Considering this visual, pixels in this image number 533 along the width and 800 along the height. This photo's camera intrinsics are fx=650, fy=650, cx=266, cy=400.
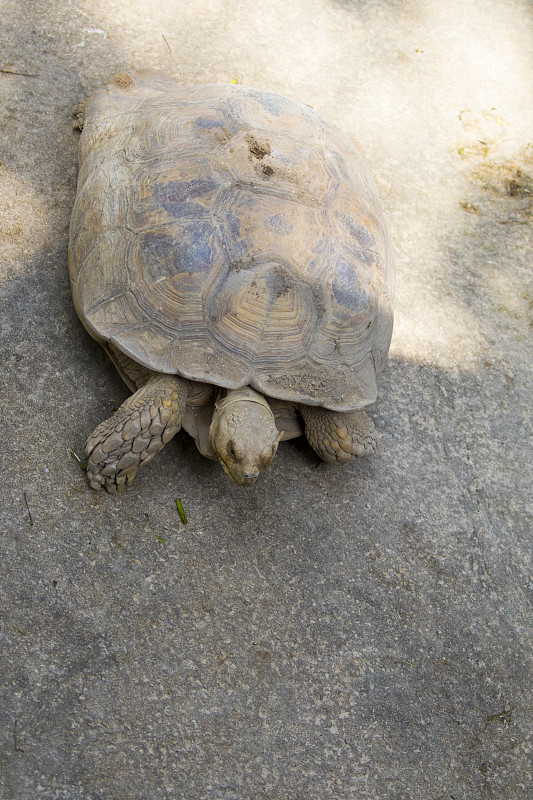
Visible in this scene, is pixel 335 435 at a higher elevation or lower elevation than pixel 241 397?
lower

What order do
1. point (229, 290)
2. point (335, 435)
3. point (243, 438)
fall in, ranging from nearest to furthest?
point (243, 438)
point (229, 290)
point (335, 435)

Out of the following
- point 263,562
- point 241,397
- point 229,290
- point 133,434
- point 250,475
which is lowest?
point 263,562

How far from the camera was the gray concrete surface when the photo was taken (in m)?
2.15

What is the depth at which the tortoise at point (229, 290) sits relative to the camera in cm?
249

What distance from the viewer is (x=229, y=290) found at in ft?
8.14

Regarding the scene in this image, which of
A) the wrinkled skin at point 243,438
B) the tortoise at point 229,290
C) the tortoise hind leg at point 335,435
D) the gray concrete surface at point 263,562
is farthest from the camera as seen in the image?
the tortoise hind leg at point 335,435

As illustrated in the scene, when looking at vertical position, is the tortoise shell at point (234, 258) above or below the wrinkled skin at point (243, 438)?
above

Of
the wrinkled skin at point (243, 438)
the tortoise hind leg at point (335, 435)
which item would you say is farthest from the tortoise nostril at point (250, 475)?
the tortoise hind leg at point (335, 435)

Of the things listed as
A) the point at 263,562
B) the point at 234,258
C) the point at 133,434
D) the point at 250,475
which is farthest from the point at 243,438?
the point at 234,258

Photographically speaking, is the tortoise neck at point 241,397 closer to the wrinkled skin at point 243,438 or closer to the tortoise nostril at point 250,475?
the wrinkled skin at point 243,438

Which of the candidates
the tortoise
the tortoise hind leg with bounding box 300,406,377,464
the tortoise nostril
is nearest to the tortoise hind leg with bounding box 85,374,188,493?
the tortoise

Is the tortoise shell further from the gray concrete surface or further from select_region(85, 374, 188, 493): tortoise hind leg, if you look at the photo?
the gray concrete surface

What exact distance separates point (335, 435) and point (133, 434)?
2.75 ft

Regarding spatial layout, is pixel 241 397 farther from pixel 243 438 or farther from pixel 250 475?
pixel 250 475
